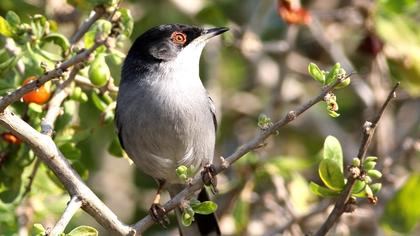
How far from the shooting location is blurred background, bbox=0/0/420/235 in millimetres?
5754

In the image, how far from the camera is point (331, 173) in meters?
4.08

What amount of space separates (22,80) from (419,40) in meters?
3.17

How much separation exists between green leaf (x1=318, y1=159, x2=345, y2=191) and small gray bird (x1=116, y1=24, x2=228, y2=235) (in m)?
1.03

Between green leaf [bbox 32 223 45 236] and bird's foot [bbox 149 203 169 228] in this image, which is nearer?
green leaf [bbox 32 223 45 236]

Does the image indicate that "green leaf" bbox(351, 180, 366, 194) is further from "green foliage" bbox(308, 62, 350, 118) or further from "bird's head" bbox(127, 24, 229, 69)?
"bird's head" bbox(127, 24, 229, 69)

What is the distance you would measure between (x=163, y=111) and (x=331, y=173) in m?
1.36

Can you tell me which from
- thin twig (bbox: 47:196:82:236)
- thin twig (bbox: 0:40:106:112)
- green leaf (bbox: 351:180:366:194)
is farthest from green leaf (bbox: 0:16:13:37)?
green leaf (bbox: 351:180:366:194)

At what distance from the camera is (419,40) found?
260 inches

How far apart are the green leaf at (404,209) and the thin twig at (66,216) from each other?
7.22ft

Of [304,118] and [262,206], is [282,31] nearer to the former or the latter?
[304,118]

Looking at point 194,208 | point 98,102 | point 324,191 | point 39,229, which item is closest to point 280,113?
point 98,102

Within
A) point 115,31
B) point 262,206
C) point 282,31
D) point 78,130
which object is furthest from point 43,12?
point 282,31

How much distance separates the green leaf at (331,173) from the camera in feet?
13.3

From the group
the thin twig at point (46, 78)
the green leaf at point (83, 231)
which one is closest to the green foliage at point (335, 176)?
the green leaf at point (83, 231)
